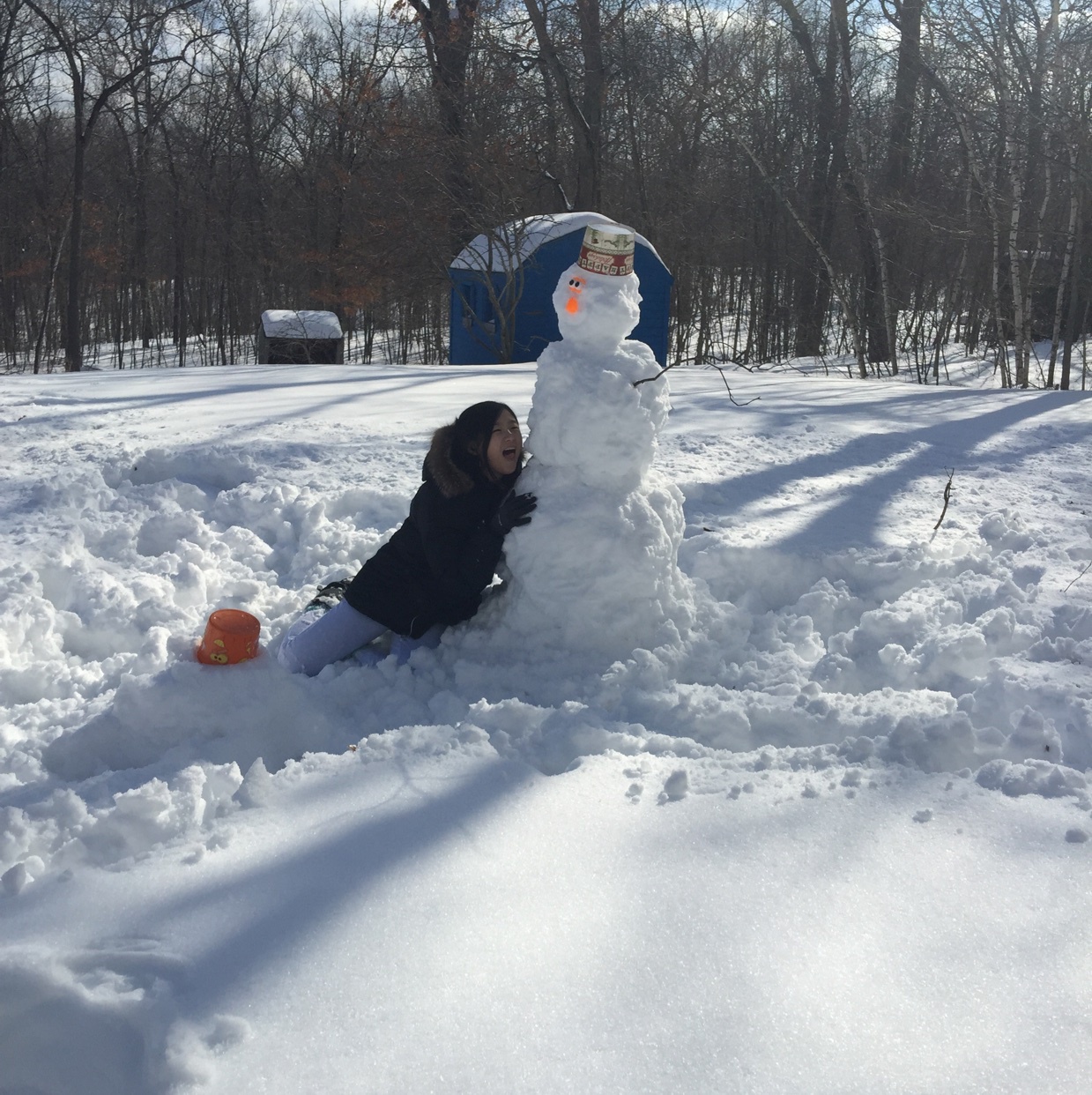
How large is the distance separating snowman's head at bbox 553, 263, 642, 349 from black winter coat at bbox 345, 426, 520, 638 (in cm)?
58

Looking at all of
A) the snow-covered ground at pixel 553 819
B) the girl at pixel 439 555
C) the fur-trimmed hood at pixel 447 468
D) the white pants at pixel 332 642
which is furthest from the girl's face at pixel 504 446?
the white pants at pixel 332 642

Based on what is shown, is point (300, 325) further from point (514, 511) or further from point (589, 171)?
point (514, 511)

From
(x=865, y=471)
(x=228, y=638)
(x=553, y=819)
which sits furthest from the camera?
(x=865, y=471)

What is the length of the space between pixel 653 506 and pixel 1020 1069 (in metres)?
2.22

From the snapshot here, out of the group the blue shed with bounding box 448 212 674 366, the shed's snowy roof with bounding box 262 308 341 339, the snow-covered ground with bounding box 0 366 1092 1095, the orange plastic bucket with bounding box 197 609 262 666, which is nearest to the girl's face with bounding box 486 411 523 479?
the snow-covered ground with bounding box 0 366 1092 1095

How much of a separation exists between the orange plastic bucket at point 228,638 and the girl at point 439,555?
0.20m

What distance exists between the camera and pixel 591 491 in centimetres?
336

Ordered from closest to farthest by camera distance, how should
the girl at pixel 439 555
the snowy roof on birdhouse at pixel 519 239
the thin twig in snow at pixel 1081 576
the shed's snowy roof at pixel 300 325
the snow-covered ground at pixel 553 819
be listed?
the snow-covered ground at pixel 553 819
the girl at pixel 439 555
the thin twig in snow at pixel 1081 576
the snowy roof on birdhouse at pixel 519 239
the shed's snowy roof at pixel 300 325

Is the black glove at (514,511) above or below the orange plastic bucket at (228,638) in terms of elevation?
above

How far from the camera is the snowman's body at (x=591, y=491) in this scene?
129 inches

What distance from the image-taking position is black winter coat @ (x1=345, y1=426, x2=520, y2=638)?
336 cm

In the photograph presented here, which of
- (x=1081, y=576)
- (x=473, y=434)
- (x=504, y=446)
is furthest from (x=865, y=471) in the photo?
(x=473, y=434)

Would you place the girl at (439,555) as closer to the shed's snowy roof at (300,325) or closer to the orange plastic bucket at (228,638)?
the orange plastic bucket at (228,638)

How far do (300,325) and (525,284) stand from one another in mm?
3137
